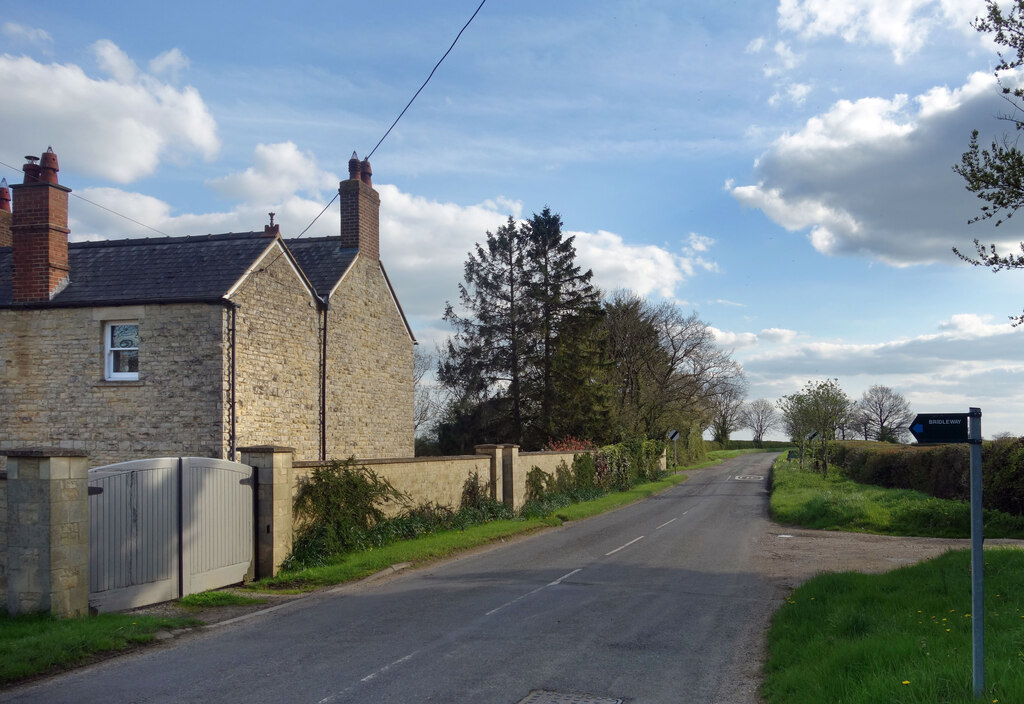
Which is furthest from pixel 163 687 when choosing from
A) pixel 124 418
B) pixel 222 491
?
pixel 124 418

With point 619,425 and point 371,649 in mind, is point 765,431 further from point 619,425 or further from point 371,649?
point 371,649

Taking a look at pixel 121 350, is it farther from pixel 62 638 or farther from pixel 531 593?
pixel 531 593

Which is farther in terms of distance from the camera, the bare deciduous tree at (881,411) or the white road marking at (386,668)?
the bare deciduous tree at (881,411)

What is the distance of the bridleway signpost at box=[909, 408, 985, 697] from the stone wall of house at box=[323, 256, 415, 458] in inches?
815

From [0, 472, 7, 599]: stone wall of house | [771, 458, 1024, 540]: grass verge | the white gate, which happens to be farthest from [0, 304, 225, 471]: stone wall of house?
[771, 458, 1024, 540]: grass verge

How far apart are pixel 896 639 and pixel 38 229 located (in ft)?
71.5

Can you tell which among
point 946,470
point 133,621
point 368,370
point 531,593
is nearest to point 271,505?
point 133,621

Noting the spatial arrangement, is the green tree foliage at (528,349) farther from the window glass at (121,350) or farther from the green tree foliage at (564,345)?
the window glass at (121,350)

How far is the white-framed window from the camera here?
64.7 feet

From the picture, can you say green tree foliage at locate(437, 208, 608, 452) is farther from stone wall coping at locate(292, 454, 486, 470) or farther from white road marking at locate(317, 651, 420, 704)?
white road marking at locate(317, 651, 420, 704)

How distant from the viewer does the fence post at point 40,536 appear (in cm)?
902

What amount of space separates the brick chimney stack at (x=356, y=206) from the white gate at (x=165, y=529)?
48.1ft

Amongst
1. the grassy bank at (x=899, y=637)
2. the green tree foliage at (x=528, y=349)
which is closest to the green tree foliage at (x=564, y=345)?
the green tree foliage at (x=528, y=349)

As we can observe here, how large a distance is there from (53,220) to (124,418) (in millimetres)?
5838
